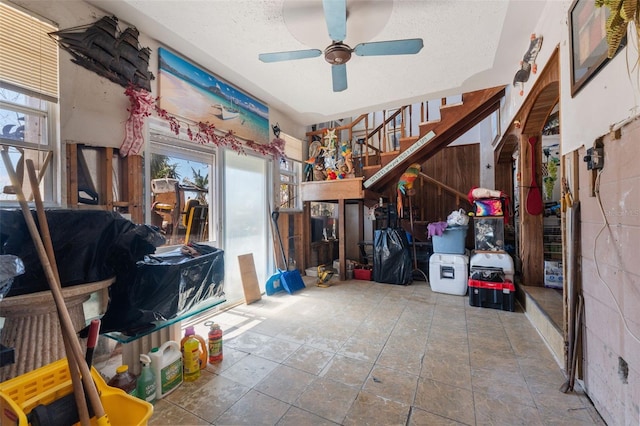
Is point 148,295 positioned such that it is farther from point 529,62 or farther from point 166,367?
point 529,62

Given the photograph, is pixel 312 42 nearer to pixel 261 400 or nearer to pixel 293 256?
pixel 261 400

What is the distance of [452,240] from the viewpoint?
12.8ft

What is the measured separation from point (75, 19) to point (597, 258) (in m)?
3.95

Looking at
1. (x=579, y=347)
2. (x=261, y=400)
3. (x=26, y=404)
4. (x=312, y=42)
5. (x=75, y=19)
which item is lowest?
(x=261, y=400)

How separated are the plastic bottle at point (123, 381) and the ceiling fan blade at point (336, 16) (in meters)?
2.64

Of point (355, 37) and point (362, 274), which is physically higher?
point (355, 37)

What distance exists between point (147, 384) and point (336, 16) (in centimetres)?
276

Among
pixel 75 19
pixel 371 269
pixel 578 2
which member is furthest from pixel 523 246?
pixel 75 19

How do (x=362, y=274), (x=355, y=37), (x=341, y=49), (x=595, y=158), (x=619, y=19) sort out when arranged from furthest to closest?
(x=362, y=274), (x=355, y=37), (x=341, y=49), (x=595, y=158), (x=619, y=19)

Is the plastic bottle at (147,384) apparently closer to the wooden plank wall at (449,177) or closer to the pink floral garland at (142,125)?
the pink floral garland at (142,125)

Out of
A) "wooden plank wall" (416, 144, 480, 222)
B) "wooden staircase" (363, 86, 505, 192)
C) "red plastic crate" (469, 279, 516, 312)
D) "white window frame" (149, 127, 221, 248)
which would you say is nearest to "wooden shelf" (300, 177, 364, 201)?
"wooden staircase" (363, 86, 505, 192)

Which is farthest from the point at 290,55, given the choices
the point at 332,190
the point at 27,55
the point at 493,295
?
the point at 493,295

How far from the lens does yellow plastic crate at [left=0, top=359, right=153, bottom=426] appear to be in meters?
0.96

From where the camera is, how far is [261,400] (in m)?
1.68
